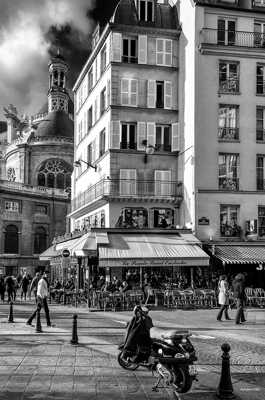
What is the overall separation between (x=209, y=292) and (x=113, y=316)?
Result: 5736mm

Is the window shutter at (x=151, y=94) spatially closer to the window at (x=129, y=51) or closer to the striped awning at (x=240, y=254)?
the window at (x=129, y=51)

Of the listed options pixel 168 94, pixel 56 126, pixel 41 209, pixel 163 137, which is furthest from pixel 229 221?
pixel 56 126

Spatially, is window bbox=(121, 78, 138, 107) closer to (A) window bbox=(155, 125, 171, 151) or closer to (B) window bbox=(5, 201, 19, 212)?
(A) window bbox=(155, 125, 171, 151)

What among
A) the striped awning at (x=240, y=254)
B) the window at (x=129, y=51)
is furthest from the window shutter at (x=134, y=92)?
the striped awning at (x=240, y=254)

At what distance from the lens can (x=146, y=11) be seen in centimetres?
3200

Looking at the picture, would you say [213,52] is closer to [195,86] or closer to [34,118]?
[195,86]

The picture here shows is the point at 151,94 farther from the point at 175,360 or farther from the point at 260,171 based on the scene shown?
the point at 175,360

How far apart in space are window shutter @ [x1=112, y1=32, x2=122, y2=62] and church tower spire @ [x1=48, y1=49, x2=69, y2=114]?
53104 mm

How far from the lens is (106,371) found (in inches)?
393

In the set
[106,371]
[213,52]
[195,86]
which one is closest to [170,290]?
[195,86]

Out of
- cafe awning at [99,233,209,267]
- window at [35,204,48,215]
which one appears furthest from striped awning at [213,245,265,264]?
window at [35,204,48,215]

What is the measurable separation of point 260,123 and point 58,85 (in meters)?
58.8

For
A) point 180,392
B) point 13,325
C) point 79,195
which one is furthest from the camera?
point 79,195

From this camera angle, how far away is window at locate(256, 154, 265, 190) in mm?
29625
